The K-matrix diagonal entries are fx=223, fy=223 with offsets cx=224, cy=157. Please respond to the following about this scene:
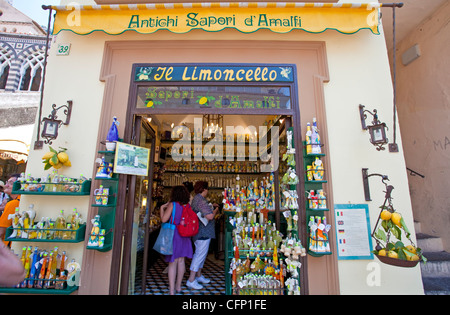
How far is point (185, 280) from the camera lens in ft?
13.7

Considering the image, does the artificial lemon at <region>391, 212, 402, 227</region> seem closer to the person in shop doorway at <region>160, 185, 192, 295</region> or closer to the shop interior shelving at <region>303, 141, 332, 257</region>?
the shop interior shelving at <region>303, 141, 332, 257</region>

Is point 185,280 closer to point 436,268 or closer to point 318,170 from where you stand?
point 318,170

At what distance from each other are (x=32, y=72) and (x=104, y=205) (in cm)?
824

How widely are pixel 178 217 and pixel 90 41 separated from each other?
118 inches

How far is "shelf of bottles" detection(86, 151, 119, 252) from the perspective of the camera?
8.79 ft

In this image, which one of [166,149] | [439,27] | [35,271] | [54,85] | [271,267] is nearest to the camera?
[35,271]

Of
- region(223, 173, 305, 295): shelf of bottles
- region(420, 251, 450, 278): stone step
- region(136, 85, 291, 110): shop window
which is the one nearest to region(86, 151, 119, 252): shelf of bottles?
region(136, 85, 291, 110): shop window

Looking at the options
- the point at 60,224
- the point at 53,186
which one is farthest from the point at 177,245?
the point at 53,186

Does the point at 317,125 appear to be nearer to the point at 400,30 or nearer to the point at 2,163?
the point at 400,30

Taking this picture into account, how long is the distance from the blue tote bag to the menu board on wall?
2350 mm

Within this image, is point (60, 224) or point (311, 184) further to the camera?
point (311, 184)

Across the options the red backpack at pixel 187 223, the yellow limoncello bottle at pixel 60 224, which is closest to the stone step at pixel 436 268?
the red backpack at pixel 187 223
